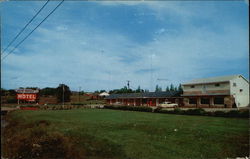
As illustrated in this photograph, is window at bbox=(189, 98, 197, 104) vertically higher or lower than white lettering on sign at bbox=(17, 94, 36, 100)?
lower

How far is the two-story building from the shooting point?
41.6m

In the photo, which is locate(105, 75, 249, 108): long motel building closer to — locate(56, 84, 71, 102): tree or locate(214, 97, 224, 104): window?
locate(214, 97, 224, 104): window

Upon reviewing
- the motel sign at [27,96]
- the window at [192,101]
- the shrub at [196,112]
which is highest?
the motel sign at [27,96]

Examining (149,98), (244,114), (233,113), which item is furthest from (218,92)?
(244,114)

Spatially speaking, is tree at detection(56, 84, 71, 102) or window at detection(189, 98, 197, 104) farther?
tree at detection(56, 84, 71, 102)

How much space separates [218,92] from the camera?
4322 cm

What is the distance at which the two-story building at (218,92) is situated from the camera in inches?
1638

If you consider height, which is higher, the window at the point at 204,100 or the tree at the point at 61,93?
the tree at the point at 61,93

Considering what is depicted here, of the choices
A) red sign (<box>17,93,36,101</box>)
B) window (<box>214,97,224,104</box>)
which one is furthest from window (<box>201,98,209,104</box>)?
red sign (<box>17,93,36,101</box>)

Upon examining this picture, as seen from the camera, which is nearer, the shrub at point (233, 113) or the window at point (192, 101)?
the shrub at point (233, 113)

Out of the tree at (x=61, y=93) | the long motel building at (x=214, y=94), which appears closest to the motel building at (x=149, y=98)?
the long motel building at (x=214, y=94)

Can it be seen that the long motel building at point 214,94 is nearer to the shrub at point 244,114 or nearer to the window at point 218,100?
the window at point 218,100

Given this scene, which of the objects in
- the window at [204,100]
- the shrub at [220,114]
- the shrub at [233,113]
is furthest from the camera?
the window at [204,100]

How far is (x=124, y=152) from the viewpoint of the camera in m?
9.98
